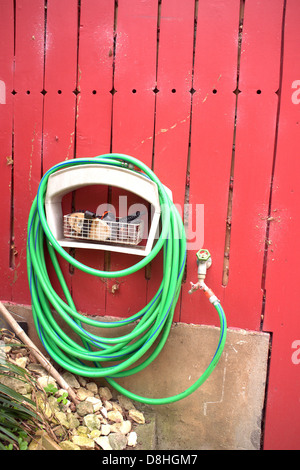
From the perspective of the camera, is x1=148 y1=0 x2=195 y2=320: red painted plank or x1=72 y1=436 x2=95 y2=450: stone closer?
x1=72 y1=436 x2=95 y2=450: stone

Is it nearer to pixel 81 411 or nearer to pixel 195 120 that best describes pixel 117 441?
pixel 81 411

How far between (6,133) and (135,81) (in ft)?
2.84

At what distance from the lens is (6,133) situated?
2.29 metres

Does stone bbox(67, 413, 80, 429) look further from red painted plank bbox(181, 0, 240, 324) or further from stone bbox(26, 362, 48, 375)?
red painted plank bbox(181, 0, 240, 324)

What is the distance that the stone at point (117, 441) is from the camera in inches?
76.6

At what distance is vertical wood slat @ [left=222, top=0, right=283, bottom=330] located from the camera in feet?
6.50

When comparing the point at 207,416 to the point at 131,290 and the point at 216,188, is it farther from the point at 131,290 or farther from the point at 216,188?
the point at 216,188

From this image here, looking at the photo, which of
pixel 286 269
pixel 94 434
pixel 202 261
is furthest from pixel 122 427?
pixel 286 269

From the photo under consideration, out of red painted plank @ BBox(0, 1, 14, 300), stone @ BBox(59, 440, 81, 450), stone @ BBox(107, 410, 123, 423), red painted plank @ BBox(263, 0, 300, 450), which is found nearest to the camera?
stone @ BBox(59, 440, 81, 450)

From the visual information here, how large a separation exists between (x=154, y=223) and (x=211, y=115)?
0.71m


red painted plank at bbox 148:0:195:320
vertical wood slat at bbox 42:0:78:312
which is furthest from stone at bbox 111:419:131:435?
vertical wood slat at bbox 42:0:78:312

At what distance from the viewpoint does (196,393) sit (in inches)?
87.3

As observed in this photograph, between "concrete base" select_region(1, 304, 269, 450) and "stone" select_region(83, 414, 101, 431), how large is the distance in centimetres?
33
